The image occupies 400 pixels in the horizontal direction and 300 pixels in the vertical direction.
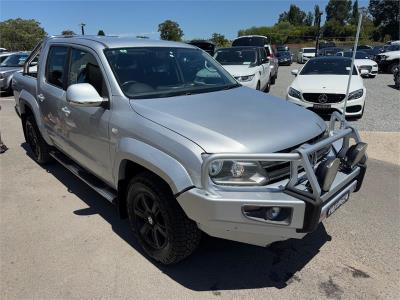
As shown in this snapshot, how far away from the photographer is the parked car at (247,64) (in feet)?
34.5

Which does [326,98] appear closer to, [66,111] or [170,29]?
[66,111]

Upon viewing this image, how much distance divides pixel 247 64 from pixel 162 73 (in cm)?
793

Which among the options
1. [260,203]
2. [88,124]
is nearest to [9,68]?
[88,124]

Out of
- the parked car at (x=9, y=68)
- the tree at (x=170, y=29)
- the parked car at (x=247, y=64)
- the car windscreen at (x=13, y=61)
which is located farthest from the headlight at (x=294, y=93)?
the tree at (x=170, y=29)

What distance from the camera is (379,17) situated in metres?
80.8

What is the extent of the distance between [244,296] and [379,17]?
90.7 metres

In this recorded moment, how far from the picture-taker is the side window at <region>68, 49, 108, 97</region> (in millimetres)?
3713

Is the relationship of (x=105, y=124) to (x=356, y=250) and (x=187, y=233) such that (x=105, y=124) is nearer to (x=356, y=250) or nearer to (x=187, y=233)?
(x=187, y=233)

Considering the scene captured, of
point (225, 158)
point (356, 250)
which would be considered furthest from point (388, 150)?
point (225, 158)

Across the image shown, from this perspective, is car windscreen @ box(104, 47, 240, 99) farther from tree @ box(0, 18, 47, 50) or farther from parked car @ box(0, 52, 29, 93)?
tree @ box(0, 18, 47, 50)

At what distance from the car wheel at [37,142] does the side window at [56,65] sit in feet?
3.31

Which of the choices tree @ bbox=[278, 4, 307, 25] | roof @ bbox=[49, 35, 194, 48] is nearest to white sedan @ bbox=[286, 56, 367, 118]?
roof @ bbox=[49, 35, 194, 48]

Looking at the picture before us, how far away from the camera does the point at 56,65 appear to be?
4793 mm

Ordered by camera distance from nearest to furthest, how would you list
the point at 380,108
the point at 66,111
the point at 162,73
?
the point at 162,73
the point at 66,111
the point at 380,108
